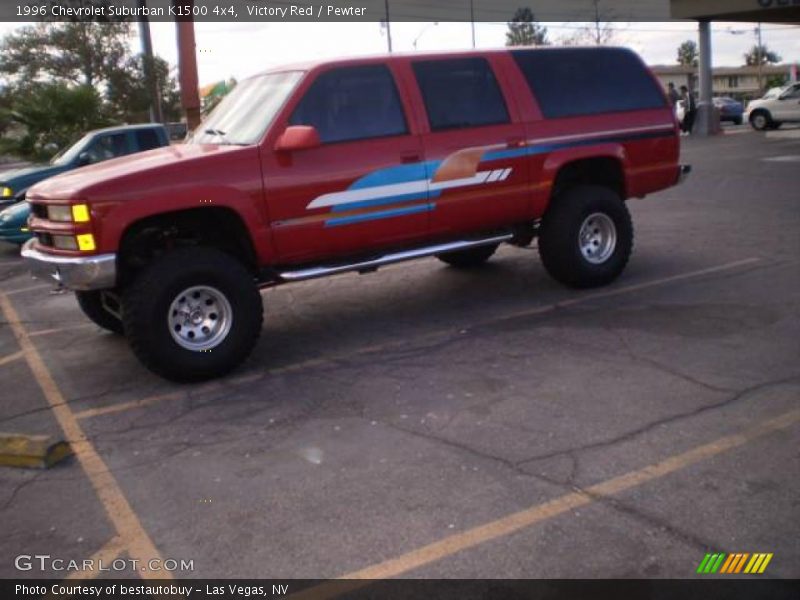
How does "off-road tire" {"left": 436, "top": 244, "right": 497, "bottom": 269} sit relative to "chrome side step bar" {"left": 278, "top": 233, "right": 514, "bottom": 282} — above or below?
below

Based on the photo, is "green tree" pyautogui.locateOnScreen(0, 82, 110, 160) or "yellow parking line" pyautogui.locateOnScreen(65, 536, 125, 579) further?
"green tree" pyautogui.locateOnScreen(0, 82, 110, 160)

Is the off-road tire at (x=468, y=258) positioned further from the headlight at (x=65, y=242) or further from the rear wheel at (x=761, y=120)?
the rear wheel at (x=761, y=120)

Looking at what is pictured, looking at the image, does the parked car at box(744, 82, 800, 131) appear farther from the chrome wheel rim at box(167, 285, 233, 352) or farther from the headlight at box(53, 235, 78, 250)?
the headlight at box(53, 235, 78, 250)

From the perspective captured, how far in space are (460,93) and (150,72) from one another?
65.8ft

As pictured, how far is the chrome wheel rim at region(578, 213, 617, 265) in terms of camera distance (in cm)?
789

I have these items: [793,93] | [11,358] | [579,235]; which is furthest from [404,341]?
[793,93]

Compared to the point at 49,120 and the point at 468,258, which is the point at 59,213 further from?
the point at 49,120

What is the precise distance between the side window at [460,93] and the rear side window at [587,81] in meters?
0.42

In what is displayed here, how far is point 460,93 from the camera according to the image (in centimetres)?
704

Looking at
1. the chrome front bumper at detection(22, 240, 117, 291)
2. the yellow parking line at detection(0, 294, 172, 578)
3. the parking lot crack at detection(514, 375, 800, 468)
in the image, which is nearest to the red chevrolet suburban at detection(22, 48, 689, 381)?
the chrome front bumper at detection(22, 240, 117, 291)

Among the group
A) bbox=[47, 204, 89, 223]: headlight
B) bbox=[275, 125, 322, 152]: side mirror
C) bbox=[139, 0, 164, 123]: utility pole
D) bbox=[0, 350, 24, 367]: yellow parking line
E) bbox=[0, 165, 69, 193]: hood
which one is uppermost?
bbox=[139, 0, 164, 123]: utility pole

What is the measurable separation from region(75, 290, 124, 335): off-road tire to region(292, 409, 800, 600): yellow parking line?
4352 mm

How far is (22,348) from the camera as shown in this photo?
7.35 metres

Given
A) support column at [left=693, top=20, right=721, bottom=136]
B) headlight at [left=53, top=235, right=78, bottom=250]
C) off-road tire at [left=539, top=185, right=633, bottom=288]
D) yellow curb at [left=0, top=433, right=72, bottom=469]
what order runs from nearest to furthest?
yellow curb at [left=0, top=433, right=72, bottom=469] < headlight at [left=53, top=235, right=78, bottom=250] < off-road tire at [left=539, top=185, right=633, bottom=288] < support column at [left=693, top=20, right=721, bottom=136]
